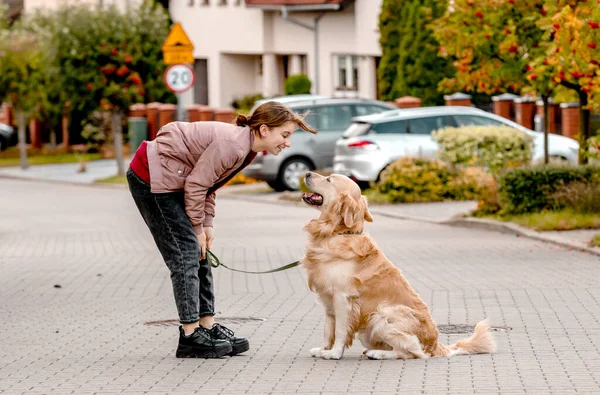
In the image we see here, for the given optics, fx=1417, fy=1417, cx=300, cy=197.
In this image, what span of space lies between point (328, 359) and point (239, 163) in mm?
1268

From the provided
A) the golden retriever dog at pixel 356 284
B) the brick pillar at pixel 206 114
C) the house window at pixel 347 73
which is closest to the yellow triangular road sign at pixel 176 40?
the brick pillar at pixel 206 114

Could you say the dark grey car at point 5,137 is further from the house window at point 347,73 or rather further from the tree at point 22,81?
the house window at point 347,73

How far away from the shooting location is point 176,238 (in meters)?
8.36

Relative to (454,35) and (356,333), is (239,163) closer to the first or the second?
(356,333)

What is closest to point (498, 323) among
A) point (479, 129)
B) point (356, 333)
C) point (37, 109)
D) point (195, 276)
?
point (356, 333)

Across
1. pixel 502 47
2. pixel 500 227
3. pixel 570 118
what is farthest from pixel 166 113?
pixel 500 227

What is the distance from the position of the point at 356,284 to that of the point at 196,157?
119cm

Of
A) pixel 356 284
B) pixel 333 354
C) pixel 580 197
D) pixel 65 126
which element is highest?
pixel 65 126

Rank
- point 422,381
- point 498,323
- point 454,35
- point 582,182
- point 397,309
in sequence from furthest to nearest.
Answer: point 454,35, point 582,182, point 498,323, point 397,309, point 422,381

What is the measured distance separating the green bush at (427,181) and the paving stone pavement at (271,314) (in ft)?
11.1

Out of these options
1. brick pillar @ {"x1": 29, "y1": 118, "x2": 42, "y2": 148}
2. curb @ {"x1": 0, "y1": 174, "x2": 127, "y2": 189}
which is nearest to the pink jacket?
curb @ {"x1": 0, "y1": 174, "x2": 127, "y2": 189}

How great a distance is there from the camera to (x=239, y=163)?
834 centimetres

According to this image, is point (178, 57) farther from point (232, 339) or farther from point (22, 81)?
point (232, 339)

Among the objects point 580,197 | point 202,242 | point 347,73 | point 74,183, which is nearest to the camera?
point 202,242
